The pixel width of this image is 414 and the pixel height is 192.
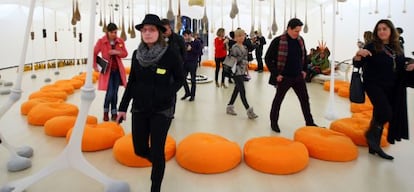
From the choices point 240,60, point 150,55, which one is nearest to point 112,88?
point 240,60

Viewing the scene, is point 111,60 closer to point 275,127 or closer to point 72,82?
point 275,127

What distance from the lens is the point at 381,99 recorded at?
317 centimetres

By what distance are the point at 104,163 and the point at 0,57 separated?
33.3 ft

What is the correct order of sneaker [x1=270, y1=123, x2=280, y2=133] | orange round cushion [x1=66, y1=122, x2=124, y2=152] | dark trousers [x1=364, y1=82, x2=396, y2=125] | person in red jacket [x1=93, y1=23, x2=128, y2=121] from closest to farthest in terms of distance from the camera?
1. dark trousers [x1=364, y1=82, x2=396, y2=125]
2. orange round cushion [x1=66, y1=122, x2=124, y2=152]
3. sneaker [x1=270, y1=123, x2=280, y2=133]
4. person in red jacket [x1=93, y1=23, x2=128, y2=121]

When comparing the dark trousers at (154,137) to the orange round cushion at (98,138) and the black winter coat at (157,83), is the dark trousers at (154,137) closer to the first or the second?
the black winter coat at (157,83)

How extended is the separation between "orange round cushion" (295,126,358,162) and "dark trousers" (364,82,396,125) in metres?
0.40

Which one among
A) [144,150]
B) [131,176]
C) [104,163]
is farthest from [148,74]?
[104,163]

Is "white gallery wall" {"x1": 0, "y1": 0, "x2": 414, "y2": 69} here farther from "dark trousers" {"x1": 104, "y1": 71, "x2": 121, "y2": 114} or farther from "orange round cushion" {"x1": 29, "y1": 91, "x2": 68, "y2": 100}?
"dark trousers" {"x1": 104, "y1": 71, "x2": 121, "y2": 114}

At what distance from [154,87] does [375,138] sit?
2.46 metres

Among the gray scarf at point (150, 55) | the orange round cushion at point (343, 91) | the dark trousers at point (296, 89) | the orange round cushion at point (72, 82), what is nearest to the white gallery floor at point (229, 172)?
the dark trousers at point (296, 89)

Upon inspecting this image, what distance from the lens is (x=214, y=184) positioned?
2.76m

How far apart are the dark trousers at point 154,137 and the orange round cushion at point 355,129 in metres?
2.39

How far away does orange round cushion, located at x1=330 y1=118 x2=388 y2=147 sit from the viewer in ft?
12.2

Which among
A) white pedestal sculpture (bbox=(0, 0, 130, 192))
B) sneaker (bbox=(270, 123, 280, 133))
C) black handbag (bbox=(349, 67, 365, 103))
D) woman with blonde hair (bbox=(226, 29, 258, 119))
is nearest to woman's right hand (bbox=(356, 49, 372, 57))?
black handbag (bbox=(349, 67, 365, 103))
